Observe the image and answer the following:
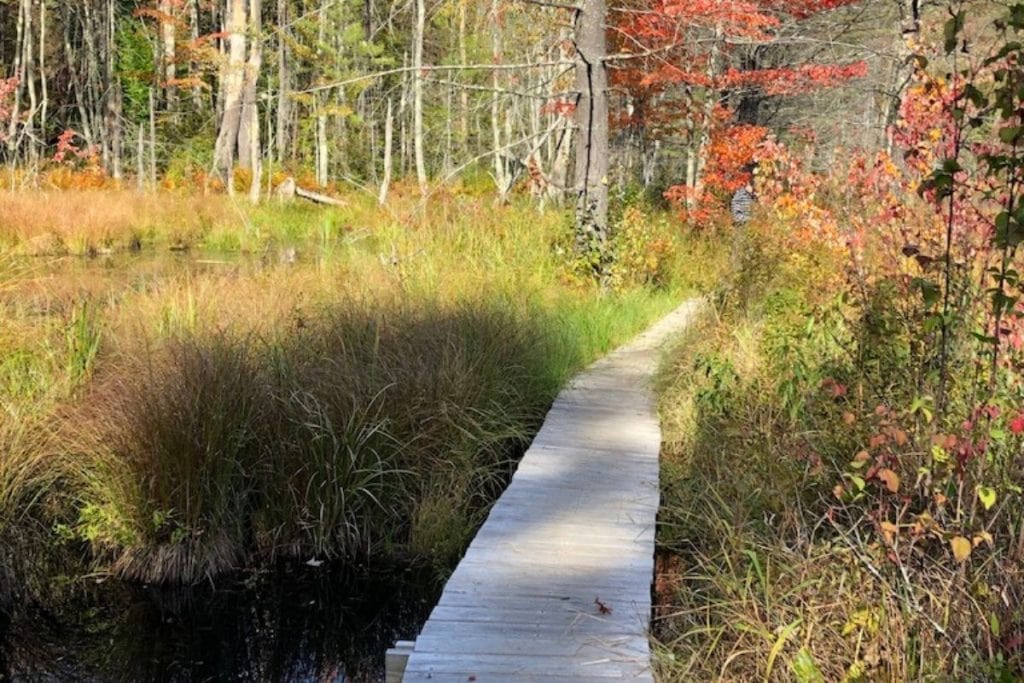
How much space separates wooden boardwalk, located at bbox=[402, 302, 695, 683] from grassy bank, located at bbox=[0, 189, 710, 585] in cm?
60

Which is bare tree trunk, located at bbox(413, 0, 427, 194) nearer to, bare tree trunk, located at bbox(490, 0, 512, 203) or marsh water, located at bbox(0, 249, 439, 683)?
bare tree trunk, located at bbox(490, 0, 512, 203)

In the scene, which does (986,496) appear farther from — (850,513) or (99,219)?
(99,219)

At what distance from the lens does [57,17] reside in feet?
117

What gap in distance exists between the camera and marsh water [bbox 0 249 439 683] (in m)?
4.34

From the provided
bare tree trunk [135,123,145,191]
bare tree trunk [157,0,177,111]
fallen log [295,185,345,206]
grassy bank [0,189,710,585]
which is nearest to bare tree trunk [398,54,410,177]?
fallen log [295,185,345,206]

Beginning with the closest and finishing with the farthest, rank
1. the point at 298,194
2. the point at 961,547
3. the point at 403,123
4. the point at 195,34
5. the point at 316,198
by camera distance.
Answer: the point at 961,547
the point at 316,198
the point at 298,194
the point at 195,34
the point at 403,123

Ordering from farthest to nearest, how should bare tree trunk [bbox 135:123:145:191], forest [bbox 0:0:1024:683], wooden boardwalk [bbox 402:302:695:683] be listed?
1. bare tree trunk [bbox 135:123:145:191]
2. wooden boardwalk [bbox 402:302:695:683]
3. forest [bbox 0:0:1024:683]

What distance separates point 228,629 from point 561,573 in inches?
67.1

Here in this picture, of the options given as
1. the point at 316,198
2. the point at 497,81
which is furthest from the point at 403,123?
the point at 316,198

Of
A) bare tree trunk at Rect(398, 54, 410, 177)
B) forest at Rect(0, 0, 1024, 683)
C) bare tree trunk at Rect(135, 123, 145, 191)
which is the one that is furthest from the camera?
bare tree trunk at Rect(398, 54, 410, 177)

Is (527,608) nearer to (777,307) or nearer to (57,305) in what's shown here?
(777,307)

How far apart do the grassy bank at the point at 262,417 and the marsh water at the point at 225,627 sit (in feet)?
0.50

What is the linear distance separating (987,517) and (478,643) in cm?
179

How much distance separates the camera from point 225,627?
468 cm
